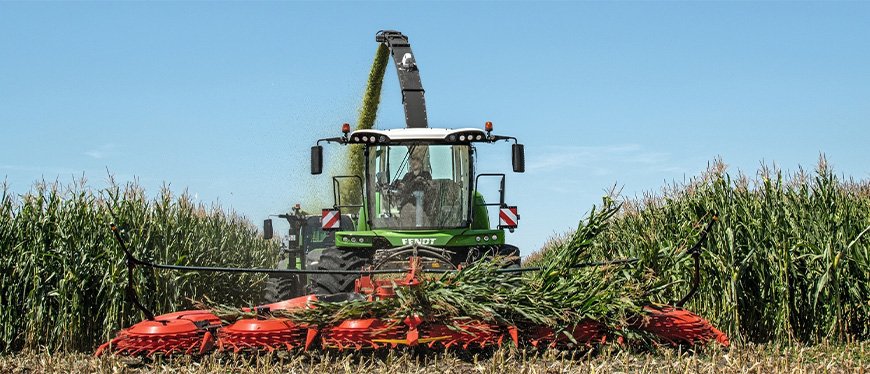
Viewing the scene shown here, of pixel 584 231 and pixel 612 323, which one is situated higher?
pixel 584 231

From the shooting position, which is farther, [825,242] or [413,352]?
[825,242]

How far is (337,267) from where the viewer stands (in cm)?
880

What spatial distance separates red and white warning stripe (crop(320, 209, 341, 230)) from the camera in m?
9.59

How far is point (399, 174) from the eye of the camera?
9641 millimetres

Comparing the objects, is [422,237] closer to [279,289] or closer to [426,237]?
[426,237]

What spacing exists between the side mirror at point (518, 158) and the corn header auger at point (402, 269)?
0.04 feet

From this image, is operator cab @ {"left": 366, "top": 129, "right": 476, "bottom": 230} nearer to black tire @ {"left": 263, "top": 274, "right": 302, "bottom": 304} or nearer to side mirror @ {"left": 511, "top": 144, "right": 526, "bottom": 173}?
side mirror @ {"left": 511, "top": 144, "right": 526, "bottom": 173}

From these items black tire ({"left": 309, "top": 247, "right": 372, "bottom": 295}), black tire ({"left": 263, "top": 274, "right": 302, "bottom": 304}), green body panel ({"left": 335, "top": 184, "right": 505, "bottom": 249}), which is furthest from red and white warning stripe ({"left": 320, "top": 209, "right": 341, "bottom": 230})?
black tire ({"left": 263, "top": 274, "right": 302, "bottom": 304})

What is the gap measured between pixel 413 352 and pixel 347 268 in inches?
96.8

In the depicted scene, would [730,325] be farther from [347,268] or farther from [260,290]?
[260,290]

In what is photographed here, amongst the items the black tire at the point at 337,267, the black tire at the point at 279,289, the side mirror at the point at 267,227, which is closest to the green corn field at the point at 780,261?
the black tire at the point at 337,267

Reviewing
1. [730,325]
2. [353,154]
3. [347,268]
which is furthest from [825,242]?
[353,154]

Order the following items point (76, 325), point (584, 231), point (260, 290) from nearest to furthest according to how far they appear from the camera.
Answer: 1. point (584, 231)
2. point (76, 325)
3. point (260, 290)

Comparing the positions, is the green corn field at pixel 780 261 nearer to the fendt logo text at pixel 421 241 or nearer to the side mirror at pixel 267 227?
the fendt logo text at pixel 421 241
